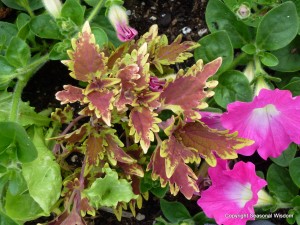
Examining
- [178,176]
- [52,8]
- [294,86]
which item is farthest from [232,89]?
[52,8]

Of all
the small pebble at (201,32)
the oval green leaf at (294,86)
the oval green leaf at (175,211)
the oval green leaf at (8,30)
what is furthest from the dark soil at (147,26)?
the oval green leaf at (175,211)

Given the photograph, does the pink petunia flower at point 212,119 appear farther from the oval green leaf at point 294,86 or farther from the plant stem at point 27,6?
the plant stem at point 27,6

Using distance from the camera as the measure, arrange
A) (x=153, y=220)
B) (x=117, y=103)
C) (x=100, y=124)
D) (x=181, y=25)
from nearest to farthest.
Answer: (x=117, y=103), (x=100, y=124), (x=153, y=220), (x=181, y=25)

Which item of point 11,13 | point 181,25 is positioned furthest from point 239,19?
point 11,13

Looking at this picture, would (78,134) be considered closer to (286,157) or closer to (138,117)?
(138,117)

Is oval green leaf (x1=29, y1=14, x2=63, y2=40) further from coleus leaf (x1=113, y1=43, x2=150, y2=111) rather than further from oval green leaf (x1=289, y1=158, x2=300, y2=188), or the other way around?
oval green leaf (x1=289, y1=158, x2=300, y2=188)

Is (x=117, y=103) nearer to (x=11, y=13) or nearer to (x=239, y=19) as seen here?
(x=239, y=19)

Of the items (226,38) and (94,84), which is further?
(226,38)
